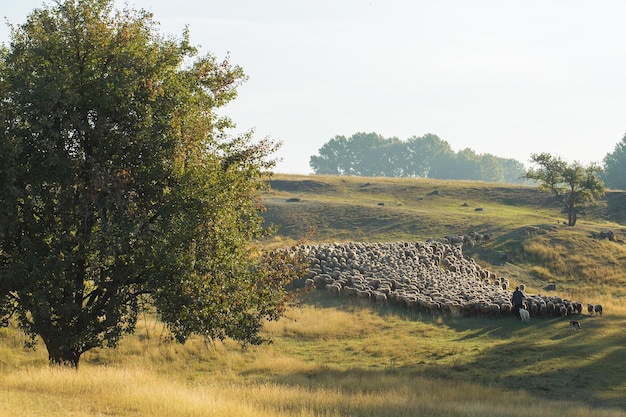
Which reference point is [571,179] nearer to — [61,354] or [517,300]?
[517,300]

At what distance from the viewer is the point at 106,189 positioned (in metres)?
18.6

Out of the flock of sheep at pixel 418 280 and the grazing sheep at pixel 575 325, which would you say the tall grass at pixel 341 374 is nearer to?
the grazing sheep at pixel 575 325

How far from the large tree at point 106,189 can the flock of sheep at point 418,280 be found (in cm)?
1366

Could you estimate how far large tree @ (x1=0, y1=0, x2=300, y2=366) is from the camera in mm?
18406

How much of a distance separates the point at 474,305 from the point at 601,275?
26410 mm

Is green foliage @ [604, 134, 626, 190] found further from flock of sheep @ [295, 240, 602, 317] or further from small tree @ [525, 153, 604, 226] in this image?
flock of sheep @ [295, 240, 602, 317]

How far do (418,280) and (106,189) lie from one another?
28247 millimetres

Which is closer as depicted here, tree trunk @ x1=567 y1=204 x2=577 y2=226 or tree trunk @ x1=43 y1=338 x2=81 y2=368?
tree trunk @ x1=43 y1=338 x2=81 y2=368

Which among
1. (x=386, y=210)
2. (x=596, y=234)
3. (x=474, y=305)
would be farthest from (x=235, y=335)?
(x=386, y=210)

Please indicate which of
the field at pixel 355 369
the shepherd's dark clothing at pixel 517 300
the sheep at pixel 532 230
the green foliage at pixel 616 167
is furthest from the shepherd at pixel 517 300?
the green foliage at pixel 616 167

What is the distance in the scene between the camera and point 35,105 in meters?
18.4

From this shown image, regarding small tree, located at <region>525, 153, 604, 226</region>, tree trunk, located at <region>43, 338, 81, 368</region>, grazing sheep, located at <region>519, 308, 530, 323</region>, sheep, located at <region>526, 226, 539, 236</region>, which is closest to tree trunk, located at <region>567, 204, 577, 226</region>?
small tree, located at <region>525, 153, 604, 226</region>

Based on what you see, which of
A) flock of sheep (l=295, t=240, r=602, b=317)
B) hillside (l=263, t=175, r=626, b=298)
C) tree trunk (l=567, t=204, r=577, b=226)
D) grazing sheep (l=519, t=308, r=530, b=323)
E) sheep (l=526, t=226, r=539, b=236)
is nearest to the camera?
grazing sheep (l=519, t=308, r=530, b=323)

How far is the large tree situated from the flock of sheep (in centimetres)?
1366
